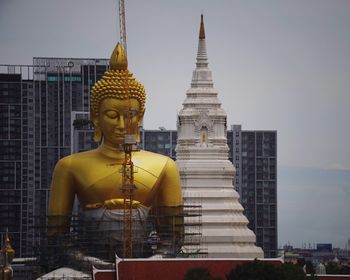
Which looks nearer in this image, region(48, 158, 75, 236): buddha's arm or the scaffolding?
the scaffolding

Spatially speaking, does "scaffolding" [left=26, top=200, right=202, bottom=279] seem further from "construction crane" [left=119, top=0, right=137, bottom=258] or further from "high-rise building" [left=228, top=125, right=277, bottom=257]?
"high-rise building" [left=228, top=125, right=277, bottom=257]

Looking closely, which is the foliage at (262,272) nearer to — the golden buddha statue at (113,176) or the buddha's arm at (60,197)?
the golden buddha statue at (113,176)

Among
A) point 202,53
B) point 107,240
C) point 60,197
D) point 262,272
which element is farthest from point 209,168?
point 262,272

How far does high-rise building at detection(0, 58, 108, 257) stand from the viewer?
129125 mm

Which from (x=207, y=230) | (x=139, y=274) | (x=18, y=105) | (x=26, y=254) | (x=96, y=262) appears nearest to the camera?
(x=139, y=274)

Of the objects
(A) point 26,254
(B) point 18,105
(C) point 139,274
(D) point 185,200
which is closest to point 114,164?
(C) point 139,274

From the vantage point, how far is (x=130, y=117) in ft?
283

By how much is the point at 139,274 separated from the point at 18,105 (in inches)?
2156

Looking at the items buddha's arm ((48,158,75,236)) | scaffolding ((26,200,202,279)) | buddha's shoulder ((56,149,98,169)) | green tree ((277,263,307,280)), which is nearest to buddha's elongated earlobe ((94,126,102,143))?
buddha's shoulder ((56,149,98,169))

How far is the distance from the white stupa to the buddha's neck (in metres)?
16.0

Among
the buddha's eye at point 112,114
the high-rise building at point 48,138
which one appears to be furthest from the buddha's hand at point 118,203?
the high-rise building at point 48,138

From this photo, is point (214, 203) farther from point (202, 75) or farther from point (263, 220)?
point (263, 220)

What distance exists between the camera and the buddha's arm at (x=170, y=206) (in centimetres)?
8713

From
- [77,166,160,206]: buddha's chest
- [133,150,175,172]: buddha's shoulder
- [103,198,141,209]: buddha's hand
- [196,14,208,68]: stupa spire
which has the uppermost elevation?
[196,14,208,68]: stupa spire
